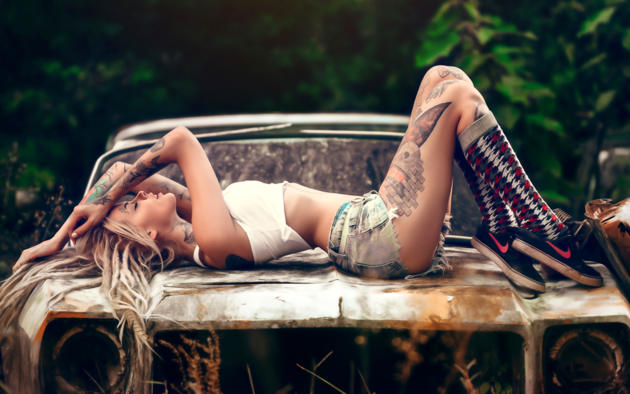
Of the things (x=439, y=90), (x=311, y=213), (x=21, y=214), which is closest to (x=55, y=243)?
(x=311, y=213)

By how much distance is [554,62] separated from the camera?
498cm

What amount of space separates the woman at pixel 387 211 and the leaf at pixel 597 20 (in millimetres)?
3029

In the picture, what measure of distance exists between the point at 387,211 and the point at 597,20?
3.49m

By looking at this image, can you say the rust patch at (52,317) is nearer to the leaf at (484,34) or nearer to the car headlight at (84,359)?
the car headlight at (84,359)

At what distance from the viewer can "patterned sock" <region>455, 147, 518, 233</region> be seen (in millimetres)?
2207

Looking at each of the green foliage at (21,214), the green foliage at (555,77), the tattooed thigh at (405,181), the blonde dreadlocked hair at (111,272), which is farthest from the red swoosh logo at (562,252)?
the green foliage at (555,77)

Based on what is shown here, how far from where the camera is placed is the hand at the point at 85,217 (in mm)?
2174

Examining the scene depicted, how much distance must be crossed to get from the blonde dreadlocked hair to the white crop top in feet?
1.05

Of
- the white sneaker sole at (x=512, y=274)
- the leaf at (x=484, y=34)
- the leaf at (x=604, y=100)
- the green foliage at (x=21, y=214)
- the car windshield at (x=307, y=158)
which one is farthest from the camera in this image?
the leaf at (x=604, y=100)

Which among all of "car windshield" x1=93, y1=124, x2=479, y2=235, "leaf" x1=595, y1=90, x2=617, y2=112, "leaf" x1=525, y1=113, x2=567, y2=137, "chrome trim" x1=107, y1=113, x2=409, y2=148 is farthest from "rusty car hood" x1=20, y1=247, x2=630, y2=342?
"leaf" x1=595, y1=90, x2=617, y2=112

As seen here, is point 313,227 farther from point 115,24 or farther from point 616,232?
point 115,24

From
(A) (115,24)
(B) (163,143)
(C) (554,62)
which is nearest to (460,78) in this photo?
(B) (163,143)

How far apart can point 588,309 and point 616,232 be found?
431 mm

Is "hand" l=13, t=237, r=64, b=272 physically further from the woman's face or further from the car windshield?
the car windshield
